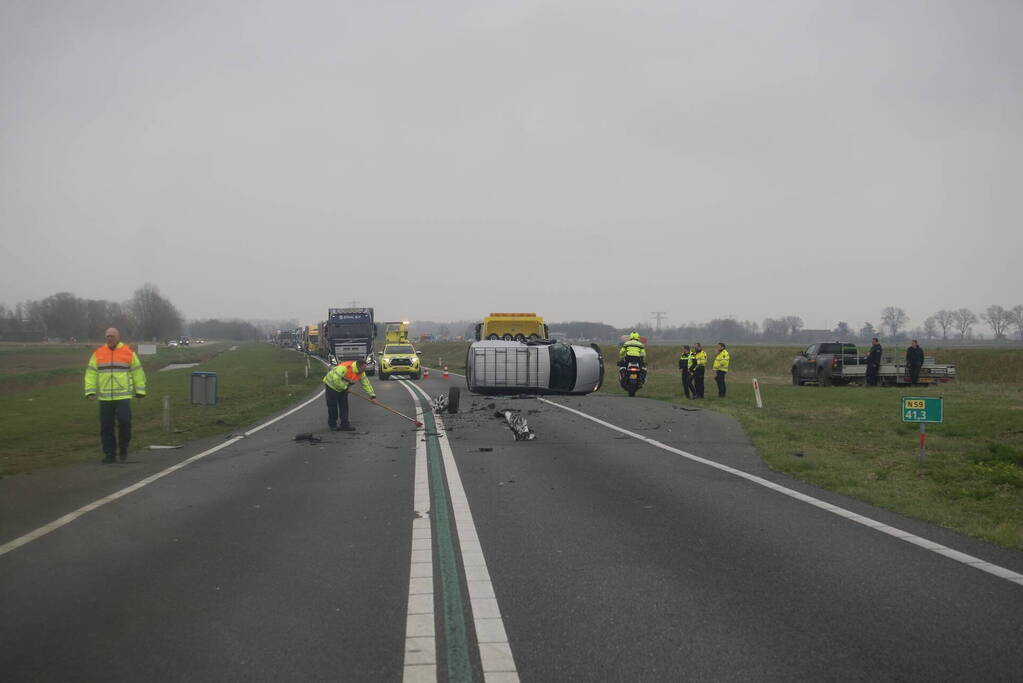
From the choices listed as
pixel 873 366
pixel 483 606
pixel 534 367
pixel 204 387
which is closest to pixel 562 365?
pixel 534 367

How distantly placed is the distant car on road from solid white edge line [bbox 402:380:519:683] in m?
13.7

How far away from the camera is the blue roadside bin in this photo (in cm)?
2041

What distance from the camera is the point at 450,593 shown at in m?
4.97

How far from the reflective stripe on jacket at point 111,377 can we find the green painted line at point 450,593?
538 cm

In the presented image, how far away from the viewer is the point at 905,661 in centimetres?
388

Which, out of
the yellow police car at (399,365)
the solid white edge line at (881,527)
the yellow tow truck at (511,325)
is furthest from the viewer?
the yellow police car at (399,365)

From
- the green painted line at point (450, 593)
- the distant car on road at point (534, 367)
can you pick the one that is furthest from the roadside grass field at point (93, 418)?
the green painted line at point (450, 593)

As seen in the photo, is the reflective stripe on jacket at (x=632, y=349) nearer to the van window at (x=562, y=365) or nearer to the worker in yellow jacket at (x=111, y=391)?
the van window at (x=562, y=365)

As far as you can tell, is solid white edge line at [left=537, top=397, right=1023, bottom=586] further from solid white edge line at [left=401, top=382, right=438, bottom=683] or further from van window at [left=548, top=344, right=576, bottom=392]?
van window at [left=548, top=344, right=576, bottom=392]

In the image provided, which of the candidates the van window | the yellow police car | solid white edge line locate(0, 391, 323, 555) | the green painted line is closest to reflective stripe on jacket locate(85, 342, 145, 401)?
solid white edge line locate(0, 391, 323, 555)

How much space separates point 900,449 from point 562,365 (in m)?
11.0

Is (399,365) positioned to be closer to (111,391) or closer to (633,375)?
(633,375)

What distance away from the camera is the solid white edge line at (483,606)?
3.81 m

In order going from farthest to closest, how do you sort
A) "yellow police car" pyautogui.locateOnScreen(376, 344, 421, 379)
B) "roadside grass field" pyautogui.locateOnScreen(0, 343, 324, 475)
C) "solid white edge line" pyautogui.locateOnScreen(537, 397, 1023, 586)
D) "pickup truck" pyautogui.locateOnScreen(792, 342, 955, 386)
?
"yellow police car" pyautogui.locateOnScreen(376, 344, 421, 379), "pickup truck" pyautogui.locateOnScreen(792, 342, 955, 386), "roadside grass field" pyautogui.locateOnScreen(0, 343, 324, 475), "solid white edge line" pyautogui.locateOnScreen(537, 397, 1023, 586)
